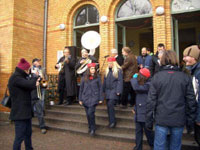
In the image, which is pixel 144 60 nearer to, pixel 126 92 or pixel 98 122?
pixel 126 92

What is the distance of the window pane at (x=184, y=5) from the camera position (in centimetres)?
661

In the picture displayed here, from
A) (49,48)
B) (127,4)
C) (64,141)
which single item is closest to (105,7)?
(127,4)

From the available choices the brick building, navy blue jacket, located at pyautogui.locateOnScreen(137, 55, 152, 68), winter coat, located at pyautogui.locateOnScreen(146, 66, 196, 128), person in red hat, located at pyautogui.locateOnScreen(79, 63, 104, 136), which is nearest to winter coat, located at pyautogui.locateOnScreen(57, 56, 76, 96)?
the brick building

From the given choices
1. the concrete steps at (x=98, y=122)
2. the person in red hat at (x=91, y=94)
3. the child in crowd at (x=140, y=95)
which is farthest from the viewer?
Result: the person in red hat at (x=91, y=94)

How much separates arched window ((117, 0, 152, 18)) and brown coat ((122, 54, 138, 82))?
2.47m

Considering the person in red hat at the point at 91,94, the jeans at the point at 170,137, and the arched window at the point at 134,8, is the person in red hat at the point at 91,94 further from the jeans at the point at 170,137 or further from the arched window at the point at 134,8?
the arched window at the point at 134,8

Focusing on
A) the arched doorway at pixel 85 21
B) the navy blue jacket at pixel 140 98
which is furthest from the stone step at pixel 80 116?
the arched doorway at pixel 85 21

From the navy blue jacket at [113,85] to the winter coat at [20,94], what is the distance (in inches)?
90.7

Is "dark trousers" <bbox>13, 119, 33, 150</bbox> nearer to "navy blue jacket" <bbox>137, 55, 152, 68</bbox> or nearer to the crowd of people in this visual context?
the crowd of people

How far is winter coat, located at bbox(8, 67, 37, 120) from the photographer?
Answer: 3.66 metres

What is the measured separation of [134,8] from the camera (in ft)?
25.3

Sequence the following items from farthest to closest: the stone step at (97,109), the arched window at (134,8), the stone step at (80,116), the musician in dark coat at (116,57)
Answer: the arched window at (134,8) → the musician in dark coat at (116,57) → the stone step at (97,109) → the stone step at (80,116)

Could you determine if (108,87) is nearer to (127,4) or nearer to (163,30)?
(163,30)

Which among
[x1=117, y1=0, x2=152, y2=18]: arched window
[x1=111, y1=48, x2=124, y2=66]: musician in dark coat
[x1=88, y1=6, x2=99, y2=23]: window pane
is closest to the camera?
[x1=111, y1=48, x2=124, y2=66]: musician in dark coat
